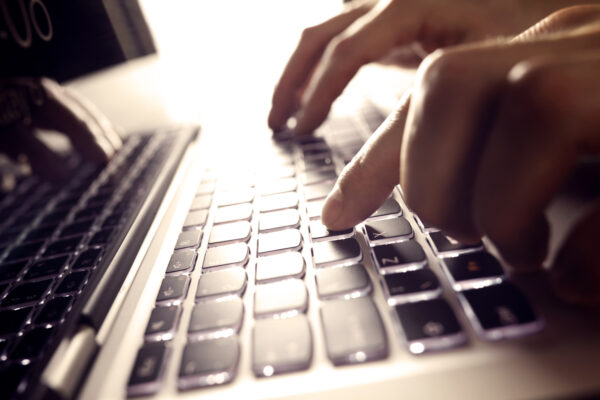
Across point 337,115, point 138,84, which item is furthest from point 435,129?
point 138,84

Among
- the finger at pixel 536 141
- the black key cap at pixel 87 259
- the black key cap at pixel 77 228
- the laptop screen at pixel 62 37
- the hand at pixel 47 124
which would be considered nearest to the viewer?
the finger at pixel 536 141

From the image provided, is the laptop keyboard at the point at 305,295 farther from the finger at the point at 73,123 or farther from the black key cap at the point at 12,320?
the finger at the point at 73,123

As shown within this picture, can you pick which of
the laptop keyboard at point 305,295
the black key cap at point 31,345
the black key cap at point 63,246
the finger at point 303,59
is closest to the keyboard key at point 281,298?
the laptop keyboard at point 305,295

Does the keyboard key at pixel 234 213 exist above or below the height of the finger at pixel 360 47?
below

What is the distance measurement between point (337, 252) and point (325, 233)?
41mm

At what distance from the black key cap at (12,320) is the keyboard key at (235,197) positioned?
25cm

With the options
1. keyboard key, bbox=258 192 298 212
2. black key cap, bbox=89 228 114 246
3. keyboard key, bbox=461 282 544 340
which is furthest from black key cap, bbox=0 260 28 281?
keyboard key, bbox=461 282 544 340

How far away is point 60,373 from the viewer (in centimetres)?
28

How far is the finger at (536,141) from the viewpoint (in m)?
0.24

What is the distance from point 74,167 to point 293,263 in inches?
29.4

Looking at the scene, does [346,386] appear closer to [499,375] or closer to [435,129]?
[499,375]

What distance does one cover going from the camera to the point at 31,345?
0.36 m

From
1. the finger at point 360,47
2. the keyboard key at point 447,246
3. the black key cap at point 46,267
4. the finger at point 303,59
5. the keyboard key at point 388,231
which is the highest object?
the finger at point 303,59

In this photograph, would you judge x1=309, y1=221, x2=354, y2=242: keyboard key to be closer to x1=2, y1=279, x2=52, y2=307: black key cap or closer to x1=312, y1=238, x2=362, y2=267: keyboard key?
x1=312, y1=238, x2=362, y2=267: keyboard key
